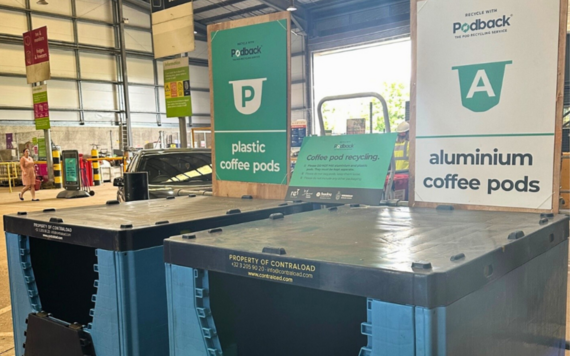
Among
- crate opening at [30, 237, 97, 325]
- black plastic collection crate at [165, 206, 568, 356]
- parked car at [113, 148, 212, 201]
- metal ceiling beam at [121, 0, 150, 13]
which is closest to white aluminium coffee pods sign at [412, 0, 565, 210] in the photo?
black plastic collection crate at [165, 206, 568, 356]

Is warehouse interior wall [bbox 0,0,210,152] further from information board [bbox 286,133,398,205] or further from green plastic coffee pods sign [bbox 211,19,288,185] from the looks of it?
information board [bbox 286,133,398,205]

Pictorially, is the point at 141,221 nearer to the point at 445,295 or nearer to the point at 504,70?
the point at 445,295

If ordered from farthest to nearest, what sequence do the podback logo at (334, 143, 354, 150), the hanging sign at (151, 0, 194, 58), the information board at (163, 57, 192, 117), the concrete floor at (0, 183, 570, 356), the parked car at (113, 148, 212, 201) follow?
the information board at (163, 57, 192, 117), the hanging sign at (151, 0, 194, 58), the parked car at (113, 148, 212, 201), the concrete floor at (0, 183, 570, 356), the podback logo at (334, 143, 354, 150)

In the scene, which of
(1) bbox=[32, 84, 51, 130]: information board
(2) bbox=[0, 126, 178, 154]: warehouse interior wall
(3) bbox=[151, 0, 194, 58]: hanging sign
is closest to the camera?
(3) bbox=[151, 0, 194, 58]: hanging sign

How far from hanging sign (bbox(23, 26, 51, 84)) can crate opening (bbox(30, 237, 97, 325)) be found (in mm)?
9878

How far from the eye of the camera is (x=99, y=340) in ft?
A: 4.89

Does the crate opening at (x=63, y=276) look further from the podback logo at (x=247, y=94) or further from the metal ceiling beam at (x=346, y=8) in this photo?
the metal ceiling beam at (x=346, y=8)

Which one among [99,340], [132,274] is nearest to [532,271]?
[132,274]

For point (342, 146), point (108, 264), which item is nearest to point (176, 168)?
point (342, 146)

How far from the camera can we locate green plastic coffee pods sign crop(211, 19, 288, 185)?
2.24 m

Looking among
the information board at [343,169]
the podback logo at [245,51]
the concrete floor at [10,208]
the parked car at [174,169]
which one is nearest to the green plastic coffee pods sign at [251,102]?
the podback logo at [245,51]

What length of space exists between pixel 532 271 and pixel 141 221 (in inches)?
47.6

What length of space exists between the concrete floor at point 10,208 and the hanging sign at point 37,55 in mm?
2902

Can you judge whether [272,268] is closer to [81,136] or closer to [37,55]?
[37,55]
